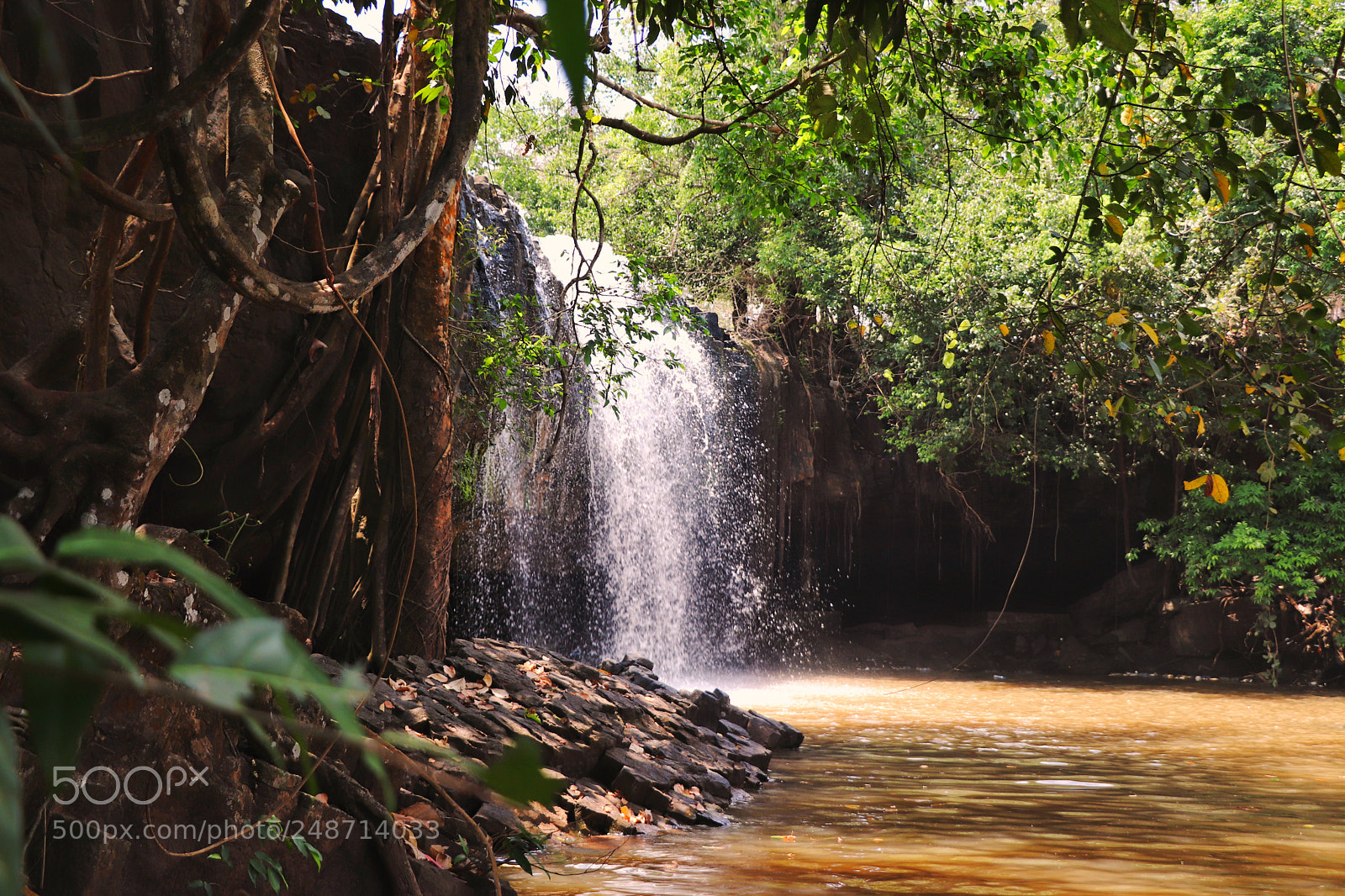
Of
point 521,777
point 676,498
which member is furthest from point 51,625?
point 676,498

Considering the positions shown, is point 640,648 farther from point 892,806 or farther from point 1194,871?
point 1194,871

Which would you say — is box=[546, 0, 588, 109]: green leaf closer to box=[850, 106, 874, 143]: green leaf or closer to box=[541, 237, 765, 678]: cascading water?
box=[850, 106, 874, 143]: green leaf

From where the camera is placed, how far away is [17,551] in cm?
31

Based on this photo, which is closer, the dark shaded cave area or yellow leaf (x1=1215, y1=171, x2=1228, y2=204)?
yellow leaf (x1=1215, y1=171, x2=1228, y2=204)

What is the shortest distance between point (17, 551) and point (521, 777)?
0.63 feet

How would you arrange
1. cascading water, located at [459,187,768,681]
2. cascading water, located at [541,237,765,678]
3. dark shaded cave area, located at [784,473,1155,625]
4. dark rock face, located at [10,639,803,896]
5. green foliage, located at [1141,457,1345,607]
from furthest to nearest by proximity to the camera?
dark shaded cave area, located at [784,473,1155,625] < green foliage, located at [1141,457,1345,607] < cascading water, located at [541,237,765,678] < cascading water, located at [459,187,768,681] < dark rock face, located at [10,639,803,896]

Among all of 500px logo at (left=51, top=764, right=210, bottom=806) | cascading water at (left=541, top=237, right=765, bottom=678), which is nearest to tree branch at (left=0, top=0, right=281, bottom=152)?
500px logo at (left=51, top=764, right=210, bottom=806)

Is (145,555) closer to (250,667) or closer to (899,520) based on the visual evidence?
(250,667)

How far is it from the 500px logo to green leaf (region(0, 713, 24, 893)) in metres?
2.34

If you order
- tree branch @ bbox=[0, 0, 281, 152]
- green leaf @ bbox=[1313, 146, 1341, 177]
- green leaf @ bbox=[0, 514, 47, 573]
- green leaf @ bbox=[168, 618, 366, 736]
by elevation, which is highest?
green leaf @ bbox=[1313, 146, 1341, 177]

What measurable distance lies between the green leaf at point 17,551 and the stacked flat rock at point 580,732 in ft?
12.0

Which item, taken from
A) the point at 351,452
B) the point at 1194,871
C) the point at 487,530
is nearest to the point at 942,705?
the point at 487,530

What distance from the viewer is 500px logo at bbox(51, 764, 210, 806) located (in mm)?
2332

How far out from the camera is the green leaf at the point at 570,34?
36 cm
